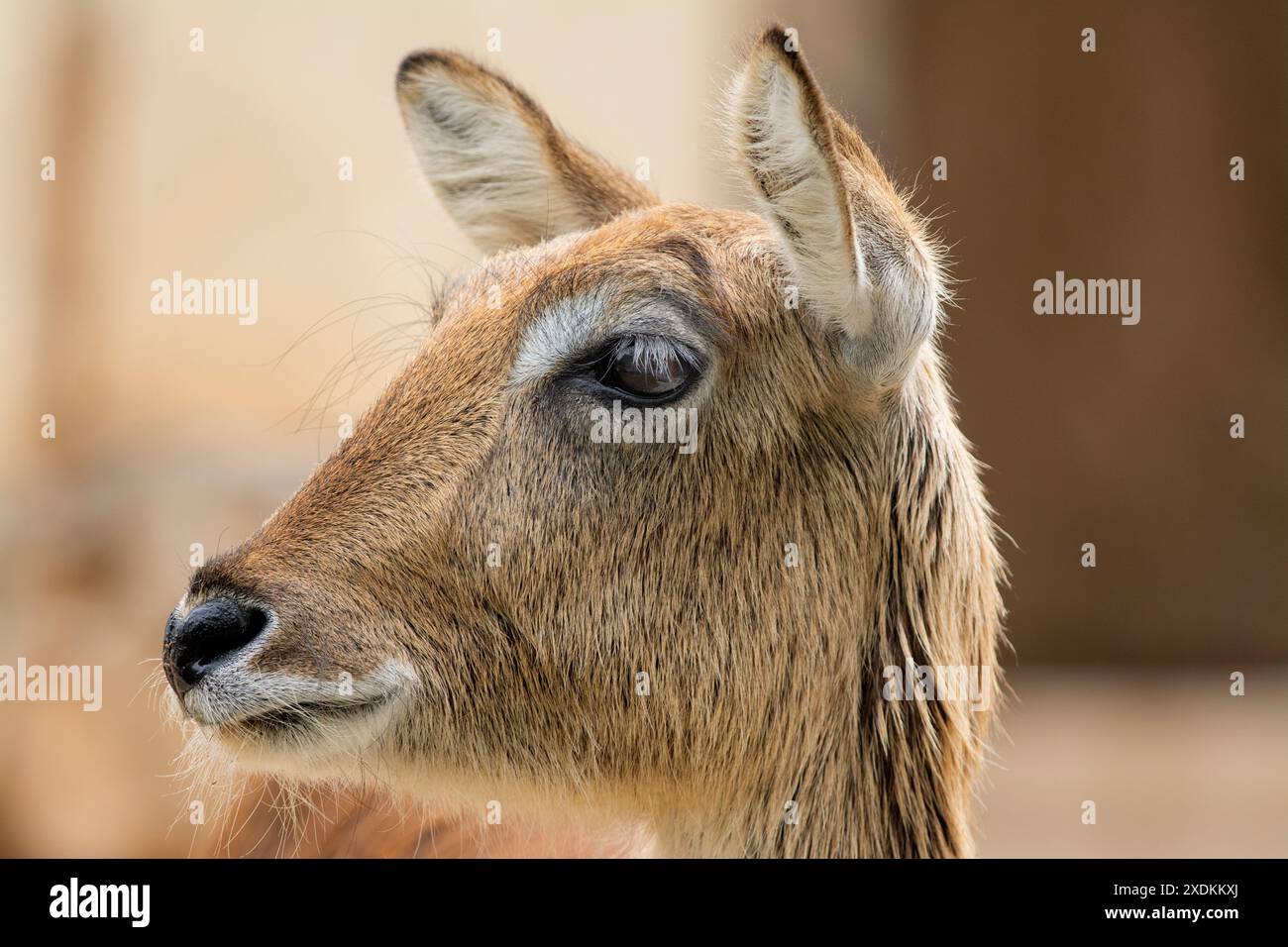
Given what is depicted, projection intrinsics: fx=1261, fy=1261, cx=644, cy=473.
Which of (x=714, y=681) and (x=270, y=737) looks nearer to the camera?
(x=270, y=737)

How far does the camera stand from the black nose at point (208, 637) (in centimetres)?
259

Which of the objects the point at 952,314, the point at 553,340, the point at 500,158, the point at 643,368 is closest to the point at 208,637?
the point at 553,340

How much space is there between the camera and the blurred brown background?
7.28 metres

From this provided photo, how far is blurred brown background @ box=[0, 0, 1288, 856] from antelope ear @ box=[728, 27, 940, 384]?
4203mm

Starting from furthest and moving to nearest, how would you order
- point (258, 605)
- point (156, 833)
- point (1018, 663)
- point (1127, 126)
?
1. point (1018, 663)
2. point (1127, 126)
3. point (156, 833)
4. point (258, 605)

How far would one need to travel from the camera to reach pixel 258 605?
8.59 feet

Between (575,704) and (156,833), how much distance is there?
11.1ft

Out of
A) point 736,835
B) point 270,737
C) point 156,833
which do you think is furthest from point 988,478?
point 270,737

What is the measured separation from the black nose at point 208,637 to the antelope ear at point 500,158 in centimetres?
173

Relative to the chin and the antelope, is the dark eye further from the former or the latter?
the chin

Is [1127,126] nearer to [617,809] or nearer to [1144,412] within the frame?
[1144,412]

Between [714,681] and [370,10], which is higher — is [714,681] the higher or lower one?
the lower one

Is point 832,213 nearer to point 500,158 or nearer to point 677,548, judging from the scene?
point 677,548
